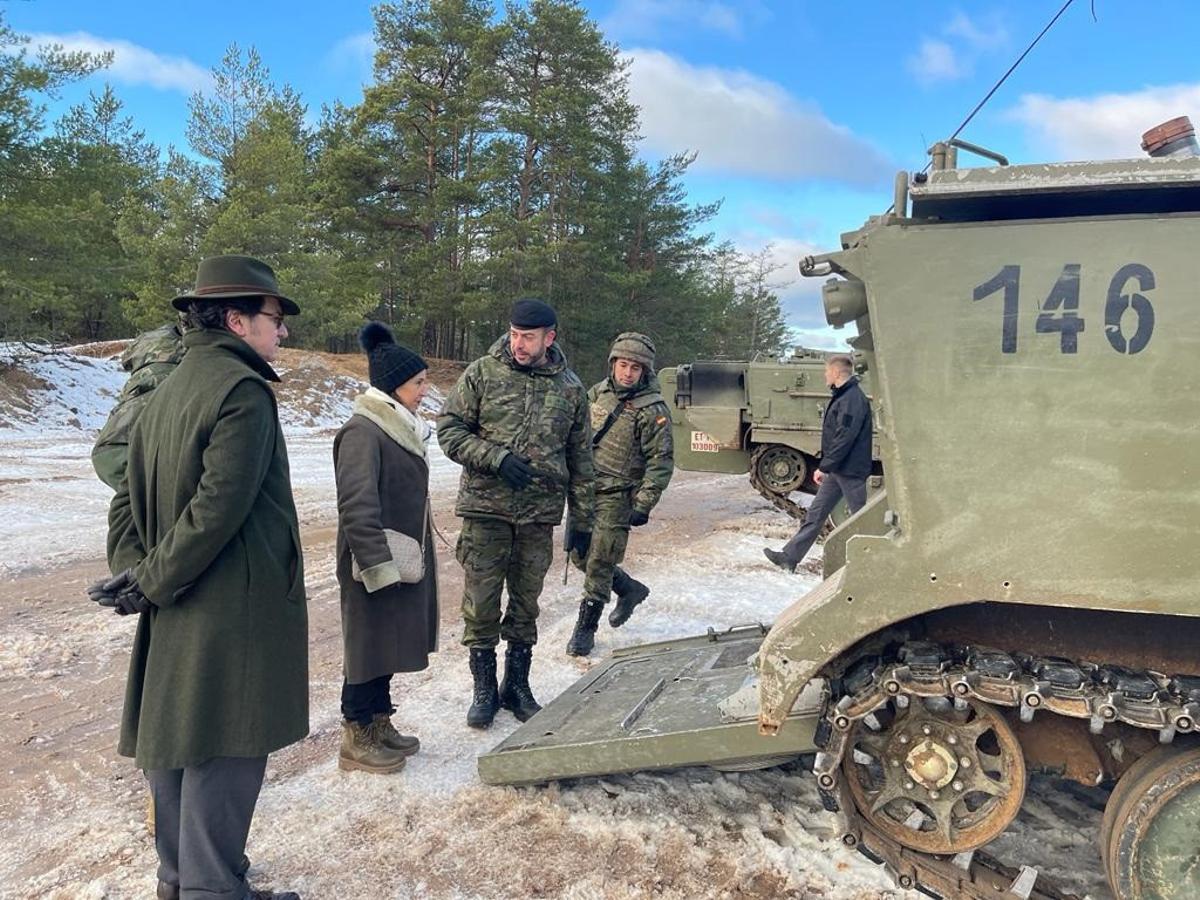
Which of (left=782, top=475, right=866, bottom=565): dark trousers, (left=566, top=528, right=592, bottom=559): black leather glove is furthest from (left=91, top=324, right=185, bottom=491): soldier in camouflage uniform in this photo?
(left=782, top=475, right=866, bottom=565): dark trousers

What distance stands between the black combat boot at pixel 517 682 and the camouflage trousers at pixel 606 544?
1.09 metres

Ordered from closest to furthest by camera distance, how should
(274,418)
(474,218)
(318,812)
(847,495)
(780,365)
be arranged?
(274,418), (318,812), (847,495), (780,365), (474,218)

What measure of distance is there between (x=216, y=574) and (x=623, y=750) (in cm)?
152

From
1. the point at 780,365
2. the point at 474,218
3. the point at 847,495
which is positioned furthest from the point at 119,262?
the point at 847,495

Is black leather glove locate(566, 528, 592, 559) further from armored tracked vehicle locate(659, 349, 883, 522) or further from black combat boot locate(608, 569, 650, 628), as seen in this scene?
armored tracked vehicle locate(659, 349, 883, 522)

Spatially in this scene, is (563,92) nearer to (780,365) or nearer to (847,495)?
(780,365)

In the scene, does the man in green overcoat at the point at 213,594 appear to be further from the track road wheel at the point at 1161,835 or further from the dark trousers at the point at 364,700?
the track road wheel at the point at 1161,835

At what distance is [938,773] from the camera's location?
2.56m

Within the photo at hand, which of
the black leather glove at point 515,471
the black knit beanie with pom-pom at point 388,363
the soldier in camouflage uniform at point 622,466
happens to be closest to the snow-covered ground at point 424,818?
the soldier in camouflage uniform at point 622,466

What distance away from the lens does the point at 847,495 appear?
7461 millimetres

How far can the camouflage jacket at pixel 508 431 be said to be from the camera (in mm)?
4137

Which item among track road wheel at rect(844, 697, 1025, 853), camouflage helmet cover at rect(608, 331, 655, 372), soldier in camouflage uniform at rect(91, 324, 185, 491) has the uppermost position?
camouflage helmet cover at rect(608, 331, 655, 372)

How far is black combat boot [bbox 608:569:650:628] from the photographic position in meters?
5.98

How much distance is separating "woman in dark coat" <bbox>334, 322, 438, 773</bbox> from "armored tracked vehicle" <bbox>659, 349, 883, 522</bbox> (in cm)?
742
